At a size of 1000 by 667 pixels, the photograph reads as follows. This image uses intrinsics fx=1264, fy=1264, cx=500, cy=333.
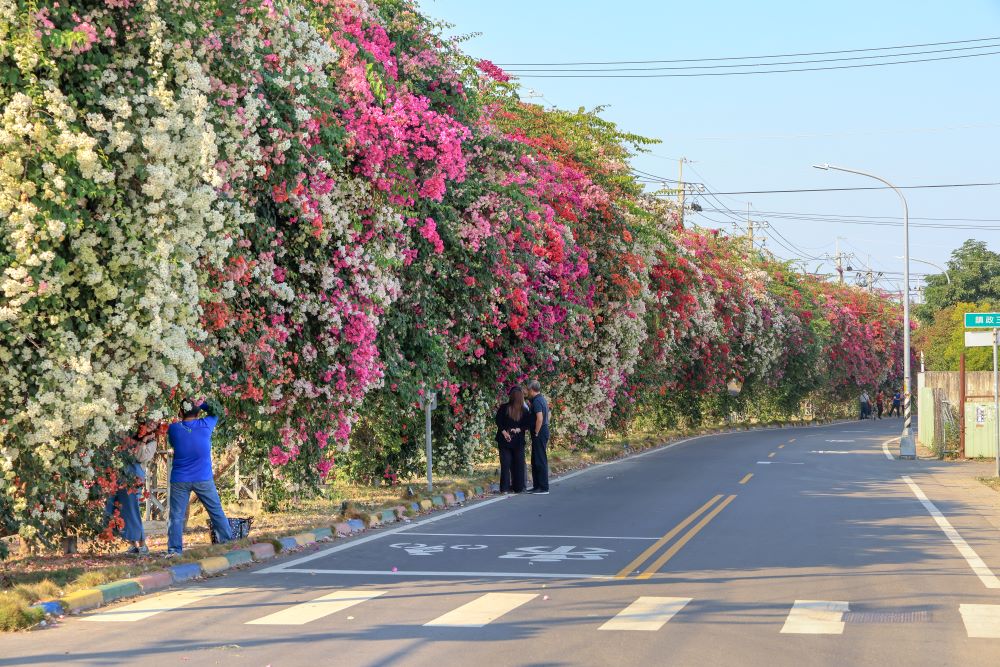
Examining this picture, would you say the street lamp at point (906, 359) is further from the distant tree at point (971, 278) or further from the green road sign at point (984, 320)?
the distant tree at point (971, 278)

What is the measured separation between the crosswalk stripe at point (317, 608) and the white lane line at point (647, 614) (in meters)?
2.26

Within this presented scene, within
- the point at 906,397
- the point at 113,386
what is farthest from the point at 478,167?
the point at 906,397

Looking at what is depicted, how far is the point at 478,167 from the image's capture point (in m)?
23.0

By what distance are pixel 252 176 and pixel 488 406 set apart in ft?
37.6

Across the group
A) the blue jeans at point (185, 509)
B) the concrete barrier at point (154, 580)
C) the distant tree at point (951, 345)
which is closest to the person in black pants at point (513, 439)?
the blue jeans at point (185, 509)

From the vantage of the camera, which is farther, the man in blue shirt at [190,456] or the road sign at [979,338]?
the road sign at [979,338]

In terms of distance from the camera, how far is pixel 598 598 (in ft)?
36.0

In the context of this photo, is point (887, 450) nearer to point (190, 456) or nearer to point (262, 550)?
point (262, 550)

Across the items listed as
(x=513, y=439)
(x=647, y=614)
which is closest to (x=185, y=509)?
(x=647, y=614)

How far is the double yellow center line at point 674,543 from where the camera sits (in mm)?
12641

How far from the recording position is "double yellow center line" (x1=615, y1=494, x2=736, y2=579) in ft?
41.5

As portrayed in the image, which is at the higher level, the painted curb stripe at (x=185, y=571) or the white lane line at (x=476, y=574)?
the painted curb stripe at (x=185, y=571)

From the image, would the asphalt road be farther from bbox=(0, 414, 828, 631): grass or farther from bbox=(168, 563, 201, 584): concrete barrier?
bbox=(0, 414, 828, 631): grass

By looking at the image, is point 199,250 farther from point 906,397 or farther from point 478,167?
point 906,397
